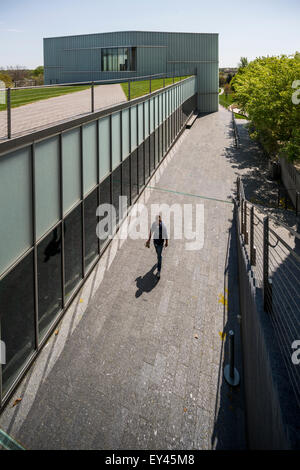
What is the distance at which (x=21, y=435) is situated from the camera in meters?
5.41

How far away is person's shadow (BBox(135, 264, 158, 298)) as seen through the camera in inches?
373

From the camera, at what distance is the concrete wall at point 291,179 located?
19.5m

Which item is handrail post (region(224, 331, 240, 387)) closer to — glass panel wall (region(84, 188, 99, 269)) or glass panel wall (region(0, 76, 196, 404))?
glass panel wall (region(0, 76, 196, 404))

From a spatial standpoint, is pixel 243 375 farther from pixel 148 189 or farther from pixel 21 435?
pixel 148 189

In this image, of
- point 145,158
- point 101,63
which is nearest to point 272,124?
point 145,158

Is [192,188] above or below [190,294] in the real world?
above

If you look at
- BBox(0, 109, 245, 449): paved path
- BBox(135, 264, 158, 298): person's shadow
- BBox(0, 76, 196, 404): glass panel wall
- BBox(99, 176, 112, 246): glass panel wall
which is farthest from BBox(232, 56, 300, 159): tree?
BBox(135, 264, 158, 298): person's shadow

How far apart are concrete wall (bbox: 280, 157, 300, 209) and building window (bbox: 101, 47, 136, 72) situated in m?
30.2

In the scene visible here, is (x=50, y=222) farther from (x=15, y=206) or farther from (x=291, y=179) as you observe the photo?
(x=291, y=179)

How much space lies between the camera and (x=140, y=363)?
690 cm

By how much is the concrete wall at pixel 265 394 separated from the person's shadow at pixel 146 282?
13.4 feet

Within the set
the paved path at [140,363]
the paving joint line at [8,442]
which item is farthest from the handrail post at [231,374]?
the paving joint line at [8,442]

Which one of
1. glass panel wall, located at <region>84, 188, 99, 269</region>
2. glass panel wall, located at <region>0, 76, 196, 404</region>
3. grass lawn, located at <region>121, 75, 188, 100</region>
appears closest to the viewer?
glass panel wall, located at <region>0, 76, 196, 404</region>

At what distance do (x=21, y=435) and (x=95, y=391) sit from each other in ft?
4.89
